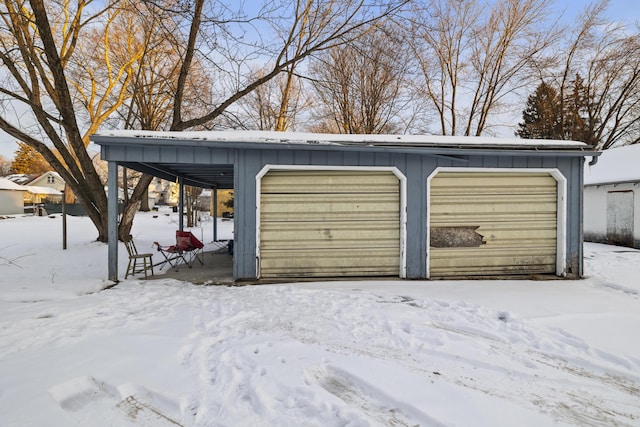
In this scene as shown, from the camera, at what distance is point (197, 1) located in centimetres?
728

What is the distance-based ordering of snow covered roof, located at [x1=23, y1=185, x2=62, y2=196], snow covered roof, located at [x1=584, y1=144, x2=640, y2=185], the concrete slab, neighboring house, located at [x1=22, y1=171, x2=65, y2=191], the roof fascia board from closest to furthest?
the roof fascia board < the concrete slab < snow covered roof, located at [x1=584, y1=144, x2=640, y2=185] < snow covered roof, located at [x1=23, y1=185, x2=62, y2=196] < neighboring house, located at [x1=22, y1=171, x2=65, y2=191]

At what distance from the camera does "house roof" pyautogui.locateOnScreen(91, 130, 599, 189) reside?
5.25m

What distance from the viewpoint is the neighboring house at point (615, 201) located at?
35.5ft

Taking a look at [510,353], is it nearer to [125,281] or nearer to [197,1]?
[125,281]

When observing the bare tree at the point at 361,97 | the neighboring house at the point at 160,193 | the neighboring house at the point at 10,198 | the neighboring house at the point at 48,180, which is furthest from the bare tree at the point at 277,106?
the neighboring house at the point at 160,193

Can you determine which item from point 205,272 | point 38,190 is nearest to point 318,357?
point 205,272

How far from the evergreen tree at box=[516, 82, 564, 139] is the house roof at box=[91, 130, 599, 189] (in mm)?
18080

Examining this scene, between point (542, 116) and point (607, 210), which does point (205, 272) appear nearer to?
point (607, 210)

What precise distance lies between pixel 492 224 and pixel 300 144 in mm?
4012

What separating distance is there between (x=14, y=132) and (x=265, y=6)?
705cm

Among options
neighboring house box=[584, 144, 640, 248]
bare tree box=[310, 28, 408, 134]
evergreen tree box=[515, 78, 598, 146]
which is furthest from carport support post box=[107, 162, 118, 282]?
evergreen tree box=[515, 78, 598, 146]

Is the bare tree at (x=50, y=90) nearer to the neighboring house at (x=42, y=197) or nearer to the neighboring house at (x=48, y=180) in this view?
the neighboring house at (x=42, y=197)

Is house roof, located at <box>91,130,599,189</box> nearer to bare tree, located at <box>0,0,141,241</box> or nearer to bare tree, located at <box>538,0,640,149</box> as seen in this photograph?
bare tree, located at <box>0,0,141,241</box>

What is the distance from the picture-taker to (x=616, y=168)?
12.3 m
